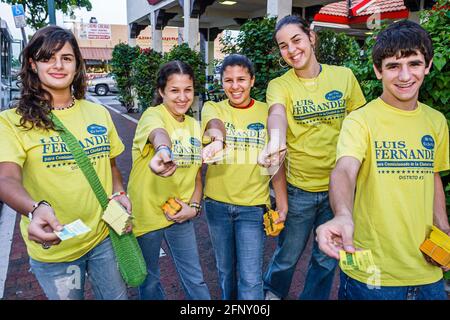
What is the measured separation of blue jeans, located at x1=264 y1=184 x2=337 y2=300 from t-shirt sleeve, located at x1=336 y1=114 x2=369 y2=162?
850 millimetres

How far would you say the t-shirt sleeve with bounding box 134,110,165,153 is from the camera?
222cm

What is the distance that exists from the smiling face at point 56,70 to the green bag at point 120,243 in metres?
0.15

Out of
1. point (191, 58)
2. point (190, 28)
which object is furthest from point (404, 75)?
point (190, 28)

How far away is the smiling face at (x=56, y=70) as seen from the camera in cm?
188

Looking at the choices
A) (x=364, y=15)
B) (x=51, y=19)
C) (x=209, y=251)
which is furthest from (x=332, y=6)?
(x=209, y=251)

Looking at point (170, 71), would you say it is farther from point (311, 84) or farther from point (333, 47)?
point (333, 47)

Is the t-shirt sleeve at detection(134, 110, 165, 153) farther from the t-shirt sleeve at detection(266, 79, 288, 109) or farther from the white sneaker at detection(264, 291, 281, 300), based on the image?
the white sneaker at detection(264, 291, 281, 300)

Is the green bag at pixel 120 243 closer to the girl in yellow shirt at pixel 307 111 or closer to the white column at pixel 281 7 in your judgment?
the girl in yellow shirt at pixel 307 111

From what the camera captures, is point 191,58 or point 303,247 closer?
point 303,247

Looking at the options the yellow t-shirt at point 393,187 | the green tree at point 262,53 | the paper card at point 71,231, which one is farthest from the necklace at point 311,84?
the green tree at point 262,53

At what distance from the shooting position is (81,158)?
6.11ft

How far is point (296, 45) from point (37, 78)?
150 cm

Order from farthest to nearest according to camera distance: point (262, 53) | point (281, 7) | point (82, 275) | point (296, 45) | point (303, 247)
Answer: point (281, 7) < point (262, 53) < point (303, 247) < point (296, 45) < point (82, 275)

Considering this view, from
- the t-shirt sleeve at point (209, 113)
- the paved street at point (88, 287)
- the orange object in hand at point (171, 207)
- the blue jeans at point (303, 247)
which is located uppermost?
the t-shirt sleeve at point (209, 113)
